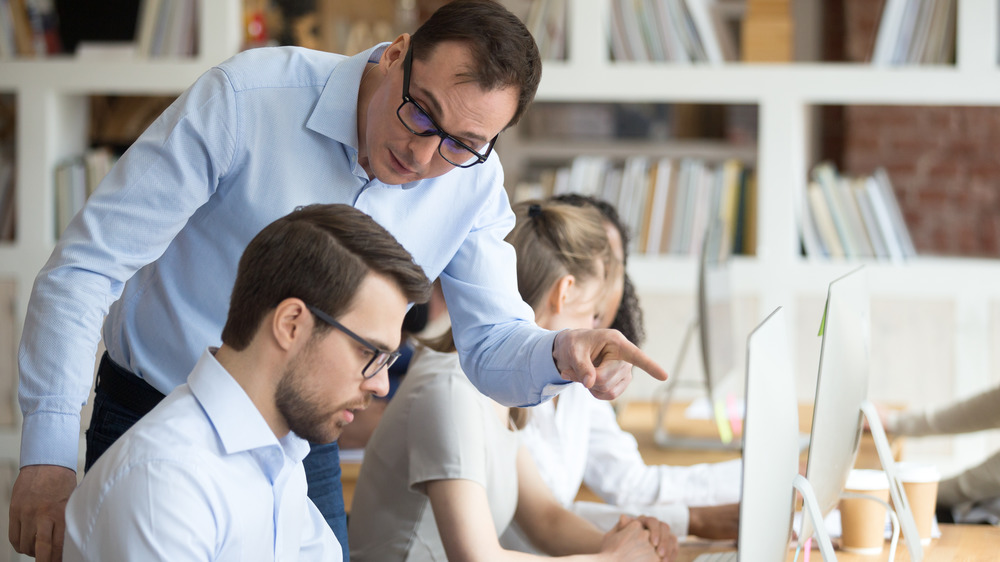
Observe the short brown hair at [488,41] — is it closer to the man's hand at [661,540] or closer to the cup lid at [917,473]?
the man's hand at [661,540]

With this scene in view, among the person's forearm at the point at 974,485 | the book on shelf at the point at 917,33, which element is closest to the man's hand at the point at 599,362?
the person's forearm at the point at 974,485

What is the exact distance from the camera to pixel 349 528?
5.38 ft

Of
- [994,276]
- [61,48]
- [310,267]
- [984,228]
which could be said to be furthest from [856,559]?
[984,228]

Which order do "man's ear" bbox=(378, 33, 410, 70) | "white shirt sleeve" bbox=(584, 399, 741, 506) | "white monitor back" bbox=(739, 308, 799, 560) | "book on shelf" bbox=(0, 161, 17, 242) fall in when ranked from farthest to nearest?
"book on shelf" bbox=(0, 161, 17, 242)
"white shirt sleeve" bbox=(584, 399, 741, 506)
"man's ear" bbox=(378, 33, 410, 70)
"white monitor back" bbox=(739, 308, 799, 560)

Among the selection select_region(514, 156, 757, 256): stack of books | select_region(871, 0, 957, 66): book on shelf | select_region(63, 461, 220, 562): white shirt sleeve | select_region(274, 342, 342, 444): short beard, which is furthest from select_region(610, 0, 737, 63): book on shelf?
select_region(63, 461, 220, 562): white shirt sleeve

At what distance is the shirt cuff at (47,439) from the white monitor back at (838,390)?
0.82m

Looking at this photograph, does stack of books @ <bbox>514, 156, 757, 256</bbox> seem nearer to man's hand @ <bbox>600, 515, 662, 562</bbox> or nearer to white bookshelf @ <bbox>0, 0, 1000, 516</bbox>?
white bookshelf @ <bbox>0, 0, 1000, 516</bbox>

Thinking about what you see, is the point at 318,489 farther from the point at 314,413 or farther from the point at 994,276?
the point at 994,276

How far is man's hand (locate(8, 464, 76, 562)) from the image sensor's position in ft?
3.27

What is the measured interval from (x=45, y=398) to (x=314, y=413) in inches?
12.5

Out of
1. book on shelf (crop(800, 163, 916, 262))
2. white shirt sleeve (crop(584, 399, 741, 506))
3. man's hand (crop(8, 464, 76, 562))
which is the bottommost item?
white shirt sleeve (crop(584, 399, 741, 506))

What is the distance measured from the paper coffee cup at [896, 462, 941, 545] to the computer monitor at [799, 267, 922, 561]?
62mm

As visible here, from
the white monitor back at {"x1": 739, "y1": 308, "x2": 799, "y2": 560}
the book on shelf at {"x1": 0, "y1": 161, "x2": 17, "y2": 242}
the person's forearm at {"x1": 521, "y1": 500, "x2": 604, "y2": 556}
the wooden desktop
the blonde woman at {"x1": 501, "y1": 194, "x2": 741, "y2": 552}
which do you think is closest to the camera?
the white monitor back at {"x1": 739, "y1": 308, "x2": 799, "y2": 560}

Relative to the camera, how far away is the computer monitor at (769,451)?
2.80 feet
